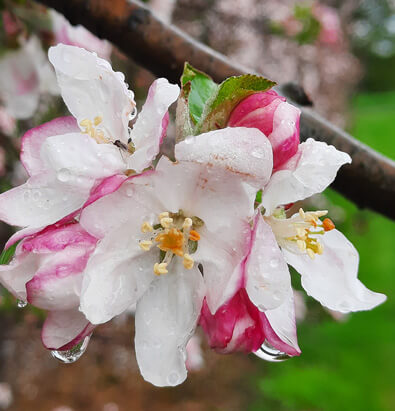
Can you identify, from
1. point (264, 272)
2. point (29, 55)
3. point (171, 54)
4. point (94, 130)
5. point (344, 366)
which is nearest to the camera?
point (264, 272)

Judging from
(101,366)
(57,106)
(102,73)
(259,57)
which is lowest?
(101,366)

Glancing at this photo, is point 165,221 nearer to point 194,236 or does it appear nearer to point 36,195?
point 194,236

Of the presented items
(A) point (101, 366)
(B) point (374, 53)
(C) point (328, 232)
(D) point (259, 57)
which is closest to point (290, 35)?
(D) point (259, 57)

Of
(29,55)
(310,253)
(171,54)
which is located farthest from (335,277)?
(29,55)

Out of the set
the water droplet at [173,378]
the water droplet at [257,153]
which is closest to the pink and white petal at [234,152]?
the water droplet at [257,153]

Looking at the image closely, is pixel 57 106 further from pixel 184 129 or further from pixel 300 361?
pixel 300 361

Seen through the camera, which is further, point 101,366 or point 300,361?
point 300,361
